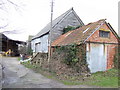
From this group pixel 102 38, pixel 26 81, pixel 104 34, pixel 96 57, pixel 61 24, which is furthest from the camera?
pixel 61 24

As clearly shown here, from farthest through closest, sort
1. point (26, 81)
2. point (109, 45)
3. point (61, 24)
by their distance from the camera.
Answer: point (61, 24), point (109, 45), point (26, 81)

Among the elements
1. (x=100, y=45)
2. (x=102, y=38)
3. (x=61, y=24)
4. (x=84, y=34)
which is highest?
(x=61, y=24)

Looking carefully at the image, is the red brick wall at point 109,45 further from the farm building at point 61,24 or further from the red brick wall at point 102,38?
the farm building at point 61,24

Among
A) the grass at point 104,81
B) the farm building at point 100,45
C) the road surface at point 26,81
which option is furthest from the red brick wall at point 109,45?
the road surface at point 26,81

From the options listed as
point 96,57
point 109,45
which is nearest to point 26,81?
point 96,57

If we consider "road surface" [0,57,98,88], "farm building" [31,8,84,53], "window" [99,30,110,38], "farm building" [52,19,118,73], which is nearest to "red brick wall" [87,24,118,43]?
"farm building" [52,19,118,73]

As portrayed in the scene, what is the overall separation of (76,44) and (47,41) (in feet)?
27.9

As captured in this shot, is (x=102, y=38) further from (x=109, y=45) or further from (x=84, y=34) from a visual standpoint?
(x=84, y=34)

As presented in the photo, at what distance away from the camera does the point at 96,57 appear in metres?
10.9

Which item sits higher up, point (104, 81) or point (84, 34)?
point (84, 34)

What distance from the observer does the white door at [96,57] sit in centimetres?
1051

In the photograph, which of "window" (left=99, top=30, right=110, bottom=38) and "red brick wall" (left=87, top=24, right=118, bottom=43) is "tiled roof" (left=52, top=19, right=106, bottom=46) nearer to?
"red brick wall" (left=87, top=24, right=118, bottom=43)

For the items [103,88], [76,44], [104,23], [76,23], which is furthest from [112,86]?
[76,23]

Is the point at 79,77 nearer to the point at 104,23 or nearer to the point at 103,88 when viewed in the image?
the point at 103,88
